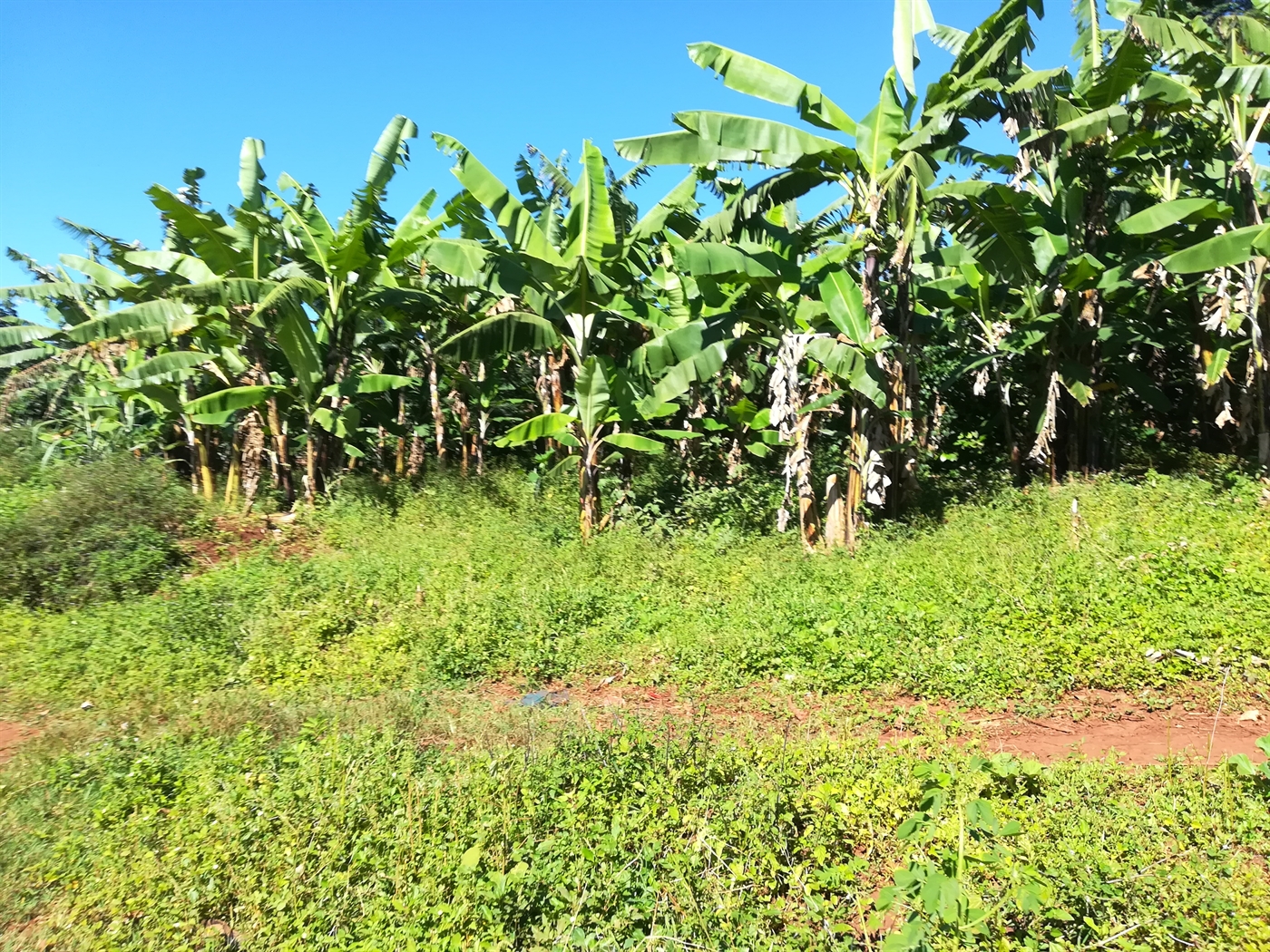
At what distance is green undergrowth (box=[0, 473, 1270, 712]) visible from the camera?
536 centimetres

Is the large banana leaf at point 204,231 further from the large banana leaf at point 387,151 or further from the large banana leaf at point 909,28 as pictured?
the large banana leaf at point 909,28

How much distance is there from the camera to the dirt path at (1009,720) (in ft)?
14.4

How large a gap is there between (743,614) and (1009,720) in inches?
82.0

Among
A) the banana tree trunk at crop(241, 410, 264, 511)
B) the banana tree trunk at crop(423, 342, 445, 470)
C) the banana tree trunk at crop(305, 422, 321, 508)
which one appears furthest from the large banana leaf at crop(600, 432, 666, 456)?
the banana tree trunk at crop(241, 410, 264, 511)

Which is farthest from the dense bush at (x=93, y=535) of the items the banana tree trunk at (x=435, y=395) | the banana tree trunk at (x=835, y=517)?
the banana tree trunk at (x=835, y=517)

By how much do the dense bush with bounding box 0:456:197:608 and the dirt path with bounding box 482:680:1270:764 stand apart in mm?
4481

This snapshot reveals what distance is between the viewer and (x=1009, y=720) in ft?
Result: 16.0

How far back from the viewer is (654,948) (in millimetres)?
2803

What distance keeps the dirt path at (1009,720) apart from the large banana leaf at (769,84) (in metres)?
5.13

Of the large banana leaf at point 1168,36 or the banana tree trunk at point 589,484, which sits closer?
the large banana leaf at point 1168,36

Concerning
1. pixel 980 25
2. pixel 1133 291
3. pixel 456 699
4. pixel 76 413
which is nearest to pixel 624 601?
pixel 456 699

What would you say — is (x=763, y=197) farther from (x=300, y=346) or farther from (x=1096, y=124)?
(x=300, y=346)

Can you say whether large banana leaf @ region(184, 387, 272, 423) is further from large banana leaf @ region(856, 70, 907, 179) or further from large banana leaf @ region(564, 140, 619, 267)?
large banana leaf @ region(856, 70, 907, 179)

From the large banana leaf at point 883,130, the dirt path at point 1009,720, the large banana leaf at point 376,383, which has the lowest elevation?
the dirt path at point 1009,720
